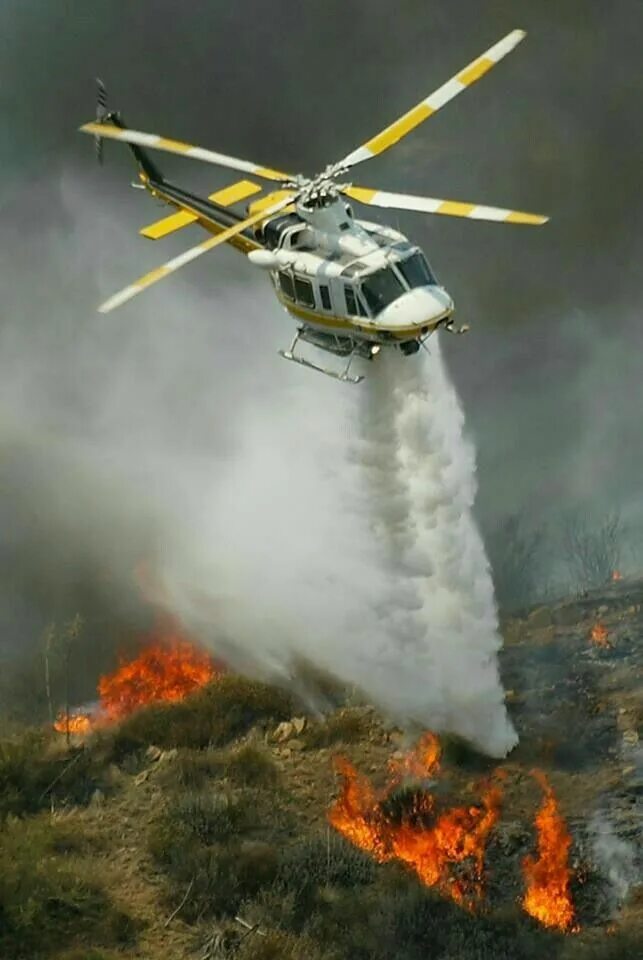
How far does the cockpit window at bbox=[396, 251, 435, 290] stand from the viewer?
86.4 feet

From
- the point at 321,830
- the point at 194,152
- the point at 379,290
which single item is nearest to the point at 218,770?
the point at 321,830

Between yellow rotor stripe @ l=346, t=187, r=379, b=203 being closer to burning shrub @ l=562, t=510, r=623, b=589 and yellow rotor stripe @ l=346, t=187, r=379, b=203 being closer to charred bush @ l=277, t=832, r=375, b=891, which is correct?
charred bush @ l=277, t=832, r=375, b=891

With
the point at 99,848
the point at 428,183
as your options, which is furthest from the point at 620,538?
the point at 99,848

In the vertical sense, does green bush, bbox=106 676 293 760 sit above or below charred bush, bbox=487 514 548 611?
below

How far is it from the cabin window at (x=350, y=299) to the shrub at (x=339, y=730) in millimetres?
11689

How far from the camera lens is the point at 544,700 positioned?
106ft

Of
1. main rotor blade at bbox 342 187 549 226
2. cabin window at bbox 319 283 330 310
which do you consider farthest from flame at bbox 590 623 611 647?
cabin window at bbox 319 283 330 310

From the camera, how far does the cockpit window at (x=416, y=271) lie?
1037 inches

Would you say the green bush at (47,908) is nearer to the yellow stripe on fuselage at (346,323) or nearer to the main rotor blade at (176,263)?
the main rotor blade at (176,263)

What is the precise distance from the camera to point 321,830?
26.1 metres

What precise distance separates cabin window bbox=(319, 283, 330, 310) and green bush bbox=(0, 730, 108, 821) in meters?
13.1

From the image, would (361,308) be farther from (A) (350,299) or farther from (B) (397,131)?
(B) (397,131)

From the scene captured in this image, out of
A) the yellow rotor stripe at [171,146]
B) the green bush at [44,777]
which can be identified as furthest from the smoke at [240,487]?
the green bush at [44,777]

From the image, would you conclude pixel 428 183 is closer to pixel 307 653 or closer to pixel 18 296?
pixel 18 296
